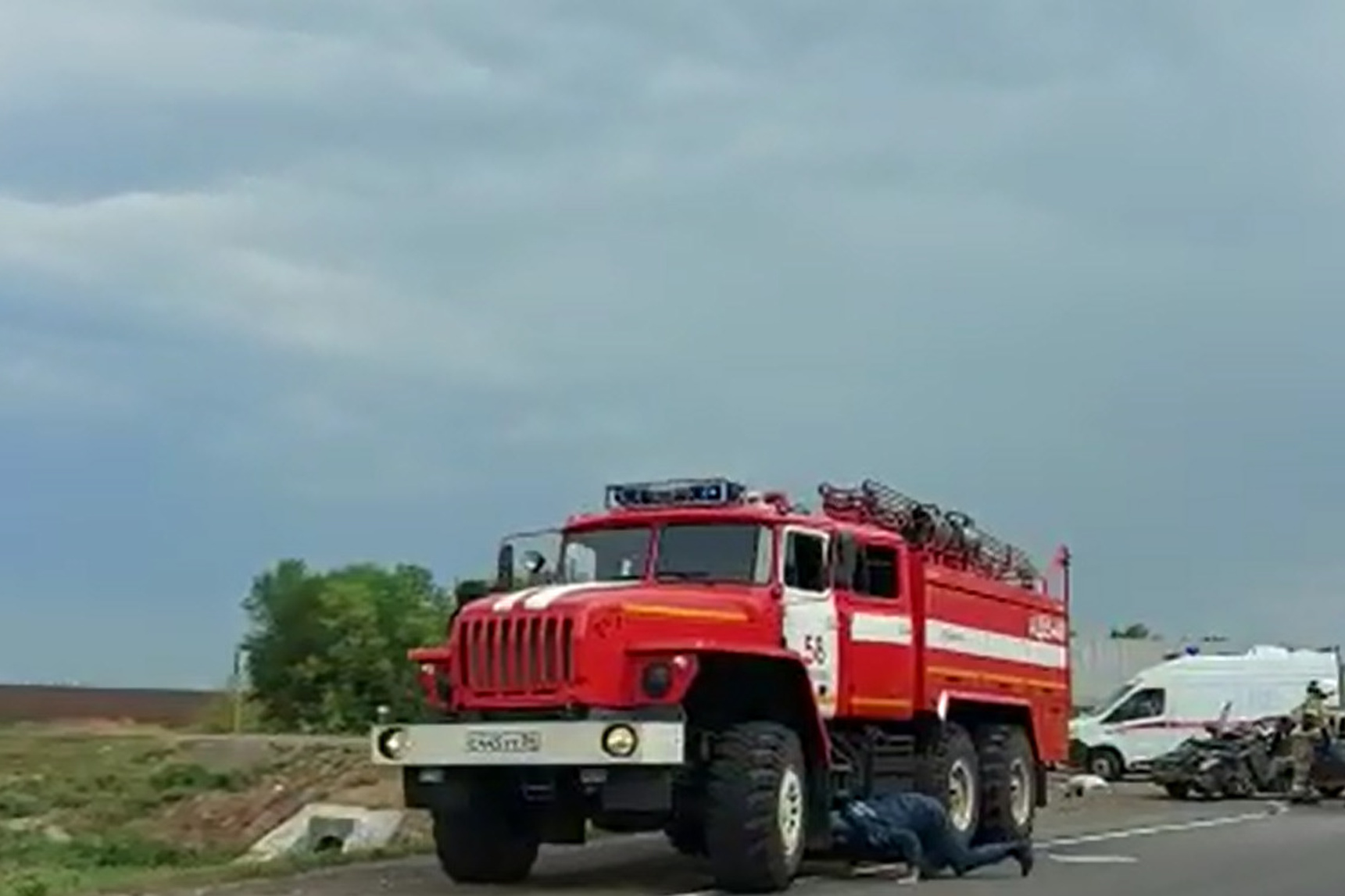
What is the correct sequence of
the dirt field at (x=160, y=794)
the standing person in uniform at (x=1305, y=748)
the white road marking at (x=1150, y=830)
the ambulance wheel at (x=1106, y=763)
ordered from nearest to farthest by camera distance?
the white road marking at (x=1150, y=830) < the dirt field at (x=160, y=794) < the standing person in uniform at (x=1305, y=748) < the ambulance wheel at (x=1106, y=763)

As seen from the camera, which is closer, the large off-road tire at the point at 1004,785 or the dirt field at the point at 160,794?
the large off-road tire at the point at 1004,785

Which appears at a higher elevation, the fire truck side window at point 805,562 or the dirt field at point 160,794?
the fire truck side window at point 805,562

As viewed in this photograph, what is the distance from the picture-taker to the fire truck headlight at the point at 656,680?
17266 millimetres

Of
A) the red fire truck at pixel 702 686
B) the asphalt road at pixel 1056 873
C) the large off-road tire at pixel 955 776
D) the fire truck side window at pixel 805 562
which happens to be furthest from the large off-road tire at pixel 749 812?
the large off-road tire at pixel 955 776

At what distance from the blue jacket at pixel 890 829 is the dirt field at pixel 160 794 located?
12.7 metres

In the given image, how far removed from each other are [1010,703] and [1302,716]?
49.2 ft

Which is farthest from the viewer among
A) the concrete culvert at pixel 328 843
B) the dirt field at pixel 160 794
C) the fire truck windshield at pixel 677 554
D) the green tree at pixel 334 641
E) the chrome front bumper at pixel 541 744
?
the green tree at pixel 334 641

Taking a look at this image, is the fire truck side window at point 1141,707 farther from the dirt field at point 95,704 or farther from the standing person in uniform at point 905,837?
the dirt field at point 95,704

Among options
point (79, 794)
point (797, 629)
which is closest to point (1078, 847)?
point (797, 629)

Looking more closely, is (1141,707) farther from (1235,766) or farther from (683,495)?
(683,495)

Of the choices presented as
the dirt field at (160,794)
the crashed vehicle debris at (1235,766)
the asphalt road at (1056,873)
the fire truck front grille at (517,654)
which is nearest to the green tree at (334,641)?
the dirt field at (160,794)

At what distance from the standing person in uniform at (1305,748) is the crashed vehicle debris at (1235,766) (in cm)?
16

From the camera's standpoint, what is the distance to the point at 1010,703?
77.6 feet

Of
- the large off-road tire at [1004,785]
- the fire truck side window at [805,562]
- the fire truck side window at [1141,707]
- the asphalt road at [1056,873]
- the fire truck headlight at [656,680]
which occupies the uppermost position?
the fire truck side window at [1141,707]
